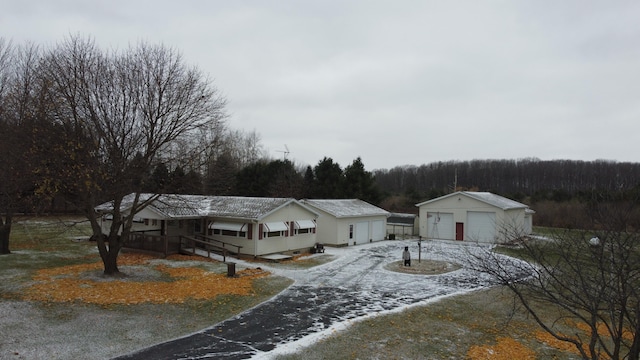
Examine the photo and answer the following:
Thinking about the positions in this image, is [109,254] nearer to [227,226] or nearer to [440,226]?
[227,226]

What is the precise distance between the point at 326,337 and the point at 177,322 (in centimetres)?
443

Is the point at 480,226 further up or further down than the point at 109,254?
further up

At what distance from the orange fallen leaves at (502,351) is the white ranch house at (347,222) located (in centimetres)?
2097

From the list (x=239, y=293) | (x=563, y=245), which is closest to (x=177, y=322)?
(x=239, y=293)

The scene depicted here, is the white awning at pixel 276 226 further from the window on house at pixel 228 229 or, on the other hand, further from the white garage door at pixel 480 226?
the white garage door at pixel 480 226

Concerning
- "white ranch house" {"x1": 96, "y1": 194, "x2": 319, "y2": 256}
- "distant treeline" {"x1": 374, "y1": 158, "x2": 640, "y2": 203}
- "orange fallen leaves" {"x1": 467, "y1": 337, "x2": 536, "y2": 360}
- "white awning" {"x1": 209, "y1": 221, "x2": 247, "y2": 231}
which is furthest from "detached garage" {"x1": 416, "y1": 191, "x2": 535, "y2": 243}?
"distant treeline" {"x1": 374, "y1": 158, "x2": 640, "y2": 203}

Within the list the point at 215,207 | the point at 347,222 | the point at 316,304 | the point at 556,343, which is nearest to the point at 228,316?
the point at 316,304

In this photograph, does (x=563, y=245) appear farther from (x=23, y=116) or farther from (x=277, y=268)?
(x=23, y=116)

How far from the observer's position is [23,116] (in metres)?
18.5

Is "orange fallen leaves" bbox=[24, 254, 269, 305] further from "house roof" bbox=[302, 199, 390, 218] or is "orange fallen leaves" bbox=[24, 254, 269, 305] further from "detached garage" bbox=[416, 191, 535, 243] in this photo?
"detached garage" bbox=[416, 191, 535, 243]

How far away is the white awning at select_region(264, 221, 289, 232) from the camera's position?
2550 cm

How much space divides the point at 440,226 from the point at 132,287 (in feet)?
102

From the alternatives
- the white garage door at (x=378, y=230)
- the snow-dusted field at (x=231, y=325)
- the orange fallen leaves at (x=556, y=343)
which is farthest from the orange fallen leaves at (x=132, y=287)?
the white garage door at (x=378, y=230)

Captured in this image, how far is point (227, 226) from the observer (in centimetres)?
2592
